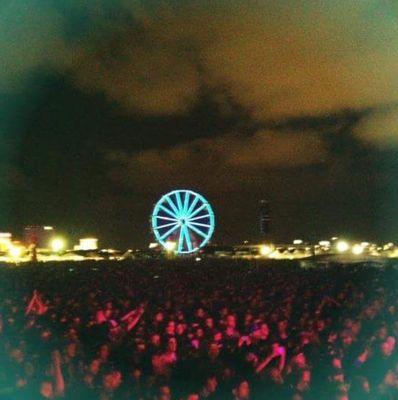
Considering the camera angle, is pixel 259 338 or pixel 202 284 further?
pixel 202 284

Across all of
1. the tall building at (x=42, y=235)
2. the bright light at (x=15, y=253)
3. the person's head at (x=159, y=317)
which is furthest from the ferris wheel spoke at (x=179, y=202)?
the person's head at (x=159, y=317)

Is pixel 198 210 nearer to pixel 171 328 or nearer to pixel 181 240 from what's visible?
pixel 181 240

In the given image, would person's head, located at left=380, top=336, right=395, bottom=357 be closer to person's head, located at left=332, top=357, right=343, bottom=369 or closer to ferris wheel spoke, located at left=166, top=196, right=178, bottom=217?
A: person's head, located at left=332, top=357, right=343, bottom=369

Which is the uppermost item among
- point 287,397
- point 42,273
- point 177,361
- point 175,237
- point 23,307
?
point 175,237

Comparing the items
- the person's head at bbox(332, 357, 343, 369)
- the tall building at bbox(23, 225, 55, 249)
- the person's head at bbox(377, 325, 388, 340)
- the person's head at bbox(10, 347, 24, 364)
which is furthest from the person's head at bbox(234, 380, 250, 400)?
the tall building at bbox(23, 225, 55, 249)

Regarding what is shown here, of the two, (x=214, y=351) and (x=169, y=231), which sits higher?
(x=169, y=231)

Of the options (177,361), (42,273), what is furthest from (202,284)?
(177,361)

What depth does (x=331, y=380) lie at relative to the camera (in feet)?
25.5

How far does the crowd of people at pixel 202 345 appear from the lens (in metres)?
7.86

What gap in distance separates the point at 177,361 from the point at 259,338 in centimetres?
137

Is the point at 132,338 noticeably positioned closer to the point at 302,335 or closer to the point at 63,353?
the point at 63,353

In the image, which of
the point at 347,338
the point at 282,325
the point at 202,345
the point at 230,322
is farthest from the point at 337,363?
the point at 230,322

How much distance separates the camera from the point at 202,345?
30.2 ft

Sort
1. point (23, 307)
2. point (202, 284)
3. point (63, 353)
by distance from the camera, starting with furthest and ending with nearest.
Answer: point (202, 284)
point (23, 307)
point (63, 353)
